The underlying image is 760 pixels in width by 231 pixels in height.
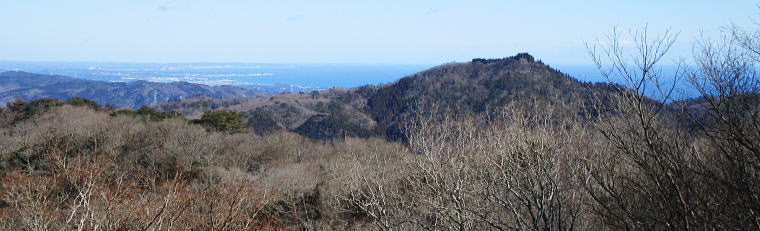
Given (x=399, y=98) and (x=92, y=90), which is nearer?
(x=399, y=98)

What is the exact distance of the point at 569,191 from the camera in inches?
370

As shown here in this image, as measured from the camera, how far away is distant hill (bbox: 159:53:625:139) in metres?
78.8

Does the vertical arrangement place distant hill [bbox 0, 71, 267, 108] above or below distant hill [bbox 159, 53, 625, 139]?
below

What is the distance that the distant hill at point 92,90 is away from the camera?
152562 mm

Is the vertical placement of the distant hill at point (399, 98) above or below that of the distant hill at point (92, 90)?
above

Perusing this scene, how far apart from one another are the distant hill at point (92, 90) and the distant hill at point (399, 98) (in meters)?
55.4

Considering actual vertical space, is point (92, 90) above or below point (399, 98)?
below

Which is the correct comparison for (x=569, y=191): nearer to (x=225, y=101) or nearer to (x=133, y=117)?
(x=133, y=117)

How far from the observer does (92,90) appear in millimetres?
158875

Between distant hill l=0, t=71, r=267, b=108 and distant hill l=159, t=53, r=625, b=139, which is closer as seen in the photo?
distant hill l=159, t=53, r=625, b=139

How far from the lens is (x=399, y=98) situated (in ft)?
325

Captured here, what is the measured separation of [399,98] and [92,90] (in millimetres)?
111019

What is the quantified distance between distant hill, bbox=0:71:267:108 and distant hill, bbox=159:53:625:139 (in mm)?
55401

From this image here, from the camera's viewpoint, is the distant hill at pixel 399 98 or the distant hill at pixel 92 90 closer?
the distant hill at pixel 399 98
